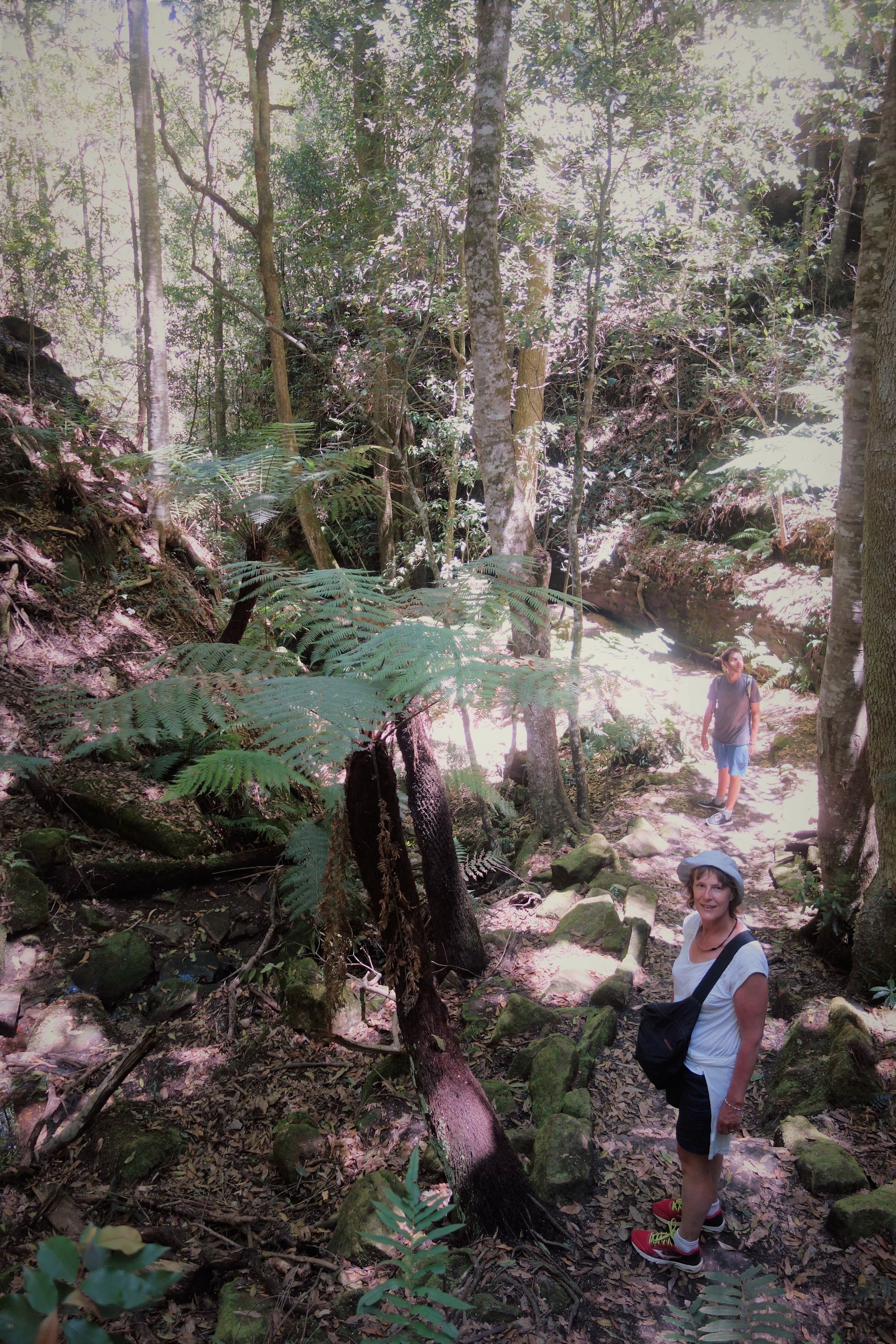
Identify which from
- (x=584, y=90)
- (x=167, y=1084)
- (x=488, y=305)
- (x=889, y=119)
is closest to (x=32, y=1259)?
(x=167, y=1084)

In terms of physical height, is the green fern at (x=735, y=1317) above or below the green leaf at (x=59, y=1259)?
below

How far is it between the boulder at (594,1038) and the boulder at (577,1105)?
0.20 m

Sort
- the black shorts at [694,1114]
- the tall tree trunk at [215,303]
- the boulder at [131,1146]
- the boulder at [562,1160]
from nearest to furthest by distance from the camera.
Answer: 1. the black shorts at [694,1114]
2. the boulder at [562,1160]
3. the boulder at [131,1146]
4. the tall tree trunk at [215,303]

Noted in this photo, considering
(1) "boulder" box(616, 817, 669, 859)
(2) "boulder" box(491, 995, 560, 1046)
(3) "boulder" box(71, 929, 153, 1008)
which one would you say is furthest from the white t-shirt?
(1) "boulder" box(616, 817, 669, 859)

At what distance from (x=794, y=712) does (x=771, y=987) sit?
4223mm

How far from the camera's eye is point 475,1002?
14.1 feet

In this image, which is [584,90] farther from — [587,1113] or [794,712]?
[587,1113]

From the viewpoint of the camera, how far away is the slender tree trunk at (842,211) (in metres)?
9.27

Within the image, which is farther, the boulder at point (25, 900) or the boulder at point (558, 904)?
the boulder at point (558, 904)

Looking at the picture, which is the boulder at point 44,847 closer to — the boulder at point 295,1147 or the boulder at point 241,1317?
the boulder at point 295,1147

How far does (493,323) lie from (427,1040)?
4.98 meters

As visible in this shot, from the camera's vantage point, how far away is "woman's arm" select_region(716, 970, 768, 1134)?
2.24m

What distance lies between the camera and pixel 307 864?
389 centimetres

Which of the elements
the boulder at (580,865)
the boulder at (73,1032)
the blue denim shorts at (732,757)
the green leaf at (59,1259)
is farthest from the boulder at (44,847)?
the blue denim shorts at (732,757)
